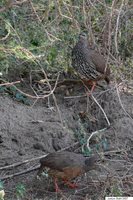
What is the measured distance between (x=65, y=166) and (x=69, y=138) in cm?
122

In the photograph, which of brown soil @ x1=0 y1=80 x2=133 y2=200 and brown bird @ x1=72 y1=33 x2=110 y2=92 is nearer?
brown soil @ x1=0 y1=80 x2=133 y2=200

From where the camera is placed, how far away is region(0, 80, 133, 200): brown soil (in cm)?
565

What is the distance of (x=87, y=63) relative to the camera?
26.1 ft

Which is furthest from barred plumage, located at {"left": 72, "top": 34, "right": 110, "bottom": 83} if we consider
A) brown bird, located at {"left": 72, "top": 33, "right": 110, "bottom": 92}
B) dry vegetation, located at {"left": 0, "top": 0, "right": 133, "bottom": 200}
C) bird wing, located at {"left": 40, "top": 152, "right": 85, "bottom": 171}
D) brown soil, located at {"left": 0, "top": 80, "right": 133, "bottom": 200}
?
bird wing, located at {"left": 40, "top": 152, "right": 85, "bottom": 171}

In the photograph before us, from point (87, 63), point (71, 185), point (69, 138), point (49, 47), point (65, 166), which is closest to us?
point (65, 166)

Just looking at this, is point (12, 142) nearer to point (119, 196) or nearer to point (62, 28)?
point (119, 196)

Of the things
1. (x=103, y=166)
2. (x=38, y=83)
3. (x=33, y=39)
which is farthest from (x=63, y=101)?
(x=103, y=166)

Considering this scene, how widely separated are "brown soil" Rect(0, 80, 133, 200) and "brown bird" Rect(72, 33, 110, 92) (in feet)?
0.72

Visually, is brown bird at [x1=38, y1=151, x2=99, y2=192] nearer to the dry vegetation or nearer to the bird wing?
the bird wing

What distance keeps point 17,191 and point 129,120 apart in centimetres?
219

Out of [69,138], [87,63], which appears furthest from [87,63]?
[69,138]

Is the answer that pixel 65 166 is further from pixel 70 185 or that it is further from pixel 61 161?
pixel 70 185

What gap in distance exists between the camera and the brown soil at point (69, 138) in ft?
18.5

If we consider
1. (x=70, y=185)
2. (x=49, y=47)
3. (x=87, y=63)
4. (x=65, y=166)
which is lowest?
(x=70, y=185)
